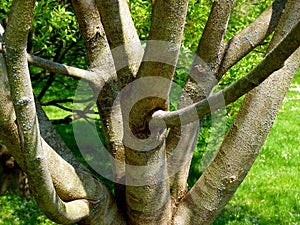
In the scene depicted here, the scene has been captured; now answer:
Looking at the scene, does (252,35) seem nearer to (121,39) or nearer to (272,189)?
(121,39)

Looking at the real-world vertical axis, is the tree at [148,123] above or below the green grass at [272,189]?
above

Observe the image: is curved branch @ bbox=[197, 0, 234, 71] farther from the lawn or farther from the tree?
the lawn

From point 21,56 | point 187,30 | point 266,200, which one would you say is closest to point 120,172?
point 21,56

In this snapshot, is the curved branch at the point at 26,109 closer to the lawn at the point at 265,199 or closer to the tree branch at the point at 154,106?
the tree branch at the point at 154,106

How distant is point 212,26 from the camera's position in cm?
281

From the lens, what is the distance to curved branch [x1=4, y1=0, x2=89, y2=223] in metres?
1.82

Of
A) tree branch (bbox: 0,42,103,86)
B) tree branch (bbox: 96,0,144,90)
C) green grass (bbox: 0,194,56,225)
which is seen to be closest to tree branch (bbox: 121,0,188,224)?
tree branch (bbox: 96,0,144,90)

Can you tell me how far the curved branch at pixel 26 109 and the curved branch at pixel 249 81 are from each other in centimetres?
61

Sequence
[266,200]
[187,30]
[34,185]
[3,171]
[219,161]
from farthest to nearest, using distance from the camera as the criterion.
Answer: [3,171] → [266,200] → [187,30] → [219,161] → [34,185]

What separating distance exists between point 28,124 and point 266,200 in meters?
4.29

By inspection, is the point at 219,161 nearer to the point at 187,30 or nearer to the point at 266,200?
the point at 187,30

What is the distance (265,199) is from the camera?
5.84m

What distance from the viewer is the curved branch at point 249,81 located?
5.43 feet

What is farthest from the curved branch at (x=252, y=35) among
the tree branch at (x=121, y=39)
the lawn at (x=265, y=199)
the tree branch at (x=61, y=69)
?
the lawn at (x=265, y=199)
